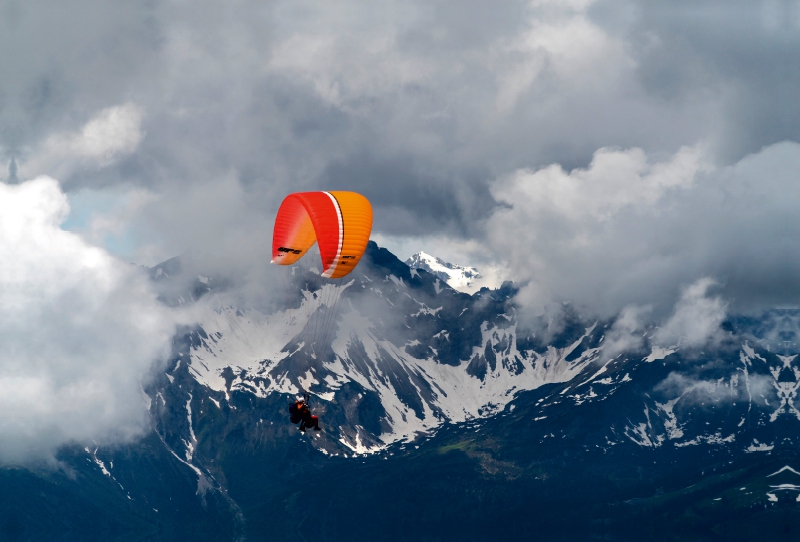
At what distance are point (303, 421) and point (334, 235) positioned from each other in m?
27.5

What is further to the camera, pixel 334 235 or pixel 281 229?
pixel 281 229

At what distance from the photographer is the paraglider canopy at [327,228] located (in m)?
116

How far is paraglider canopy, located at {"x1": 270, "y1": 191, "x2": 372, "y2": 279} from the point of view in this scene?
382 ft

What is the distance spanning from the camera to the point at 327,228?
117 m

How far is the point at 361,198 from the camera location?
12619 cm

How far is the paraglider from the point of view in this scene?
11631 cm

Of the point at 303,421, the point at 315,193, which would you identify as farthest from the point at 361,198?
the point at 303,421

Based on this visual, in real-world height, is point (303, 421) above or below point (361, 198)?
below

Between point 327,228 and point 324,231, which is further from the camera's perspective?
point 327,228

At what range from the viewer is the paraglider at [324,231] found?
11631 cm

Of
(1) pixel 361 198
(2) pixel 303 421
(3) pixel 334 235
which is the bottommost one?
(2) pixel 303 421

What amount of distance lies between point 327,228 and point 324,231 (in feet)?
2.12

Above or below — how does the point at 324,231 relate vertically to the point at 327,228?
below

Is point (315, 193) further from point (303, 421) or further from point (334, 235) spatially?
point (303, 421)
